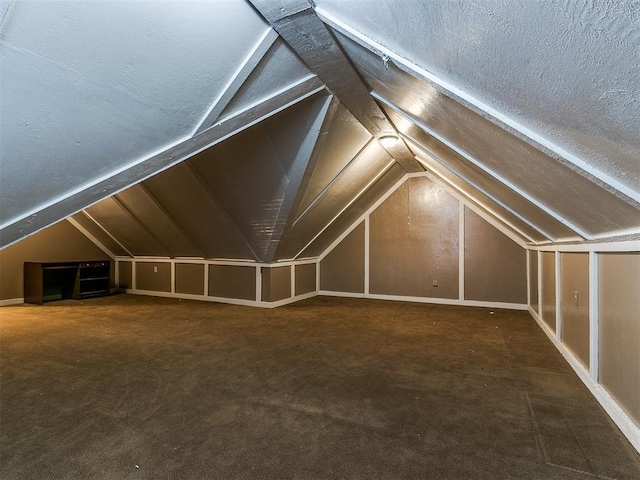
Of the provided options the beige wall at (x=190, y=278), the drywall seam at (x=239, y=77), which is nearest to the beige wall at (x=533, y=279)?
the drywall seam at (x=239, y=77)

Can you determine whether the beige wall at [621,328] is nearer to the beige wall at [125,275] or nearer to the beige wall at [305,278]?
the beige wall at [305,278]

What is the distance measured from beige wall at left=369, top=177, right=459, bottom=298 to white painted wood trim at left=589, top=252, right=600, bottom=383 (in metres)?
3.50

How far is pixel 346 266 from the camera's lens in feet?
22.2

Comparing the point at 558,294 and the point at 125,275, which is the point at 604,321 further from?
the point at 125,275

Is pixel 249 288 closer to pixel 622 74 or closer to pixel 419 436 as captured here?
pixel 419 436

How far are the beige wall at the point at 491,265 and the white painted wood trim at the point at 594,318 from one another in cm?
332

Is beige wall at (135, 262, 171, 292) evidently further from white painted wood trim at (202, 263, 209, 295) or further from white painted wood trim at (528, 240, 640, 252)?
white painted wood trim at (528, 240, 640, 252)

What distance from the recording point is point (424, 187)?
20.1 feet

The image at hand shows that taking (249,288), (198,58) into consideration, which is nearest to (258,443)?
(198,58)

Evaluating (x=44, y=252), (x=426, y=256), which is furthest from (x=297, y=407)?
(x=44, y=252)

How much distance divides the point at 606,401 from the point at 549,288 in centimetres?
199

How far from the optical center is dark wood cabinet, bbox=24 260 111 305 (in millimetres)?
5770

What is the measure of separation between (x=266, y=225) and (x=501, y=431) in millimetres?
3379

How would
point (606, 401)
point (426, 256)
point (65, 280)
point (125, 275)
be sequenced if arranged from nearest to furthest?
point (606, 401)
point (426, 256)
point (65, 280)
point (125, 275)
